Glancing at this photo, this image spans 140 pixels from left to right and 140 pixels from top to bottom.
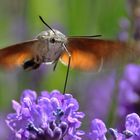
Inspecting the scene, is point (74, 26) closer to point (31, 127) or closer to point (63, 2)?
point (63, 2)

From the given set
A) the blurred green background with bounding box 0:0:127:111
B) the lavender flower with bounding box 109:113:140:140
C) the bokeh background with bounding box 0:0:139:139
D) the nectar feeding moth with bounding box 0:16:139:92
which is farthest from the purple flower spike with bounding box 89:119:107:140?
the blurred green background with bounding box 0:0:127:111

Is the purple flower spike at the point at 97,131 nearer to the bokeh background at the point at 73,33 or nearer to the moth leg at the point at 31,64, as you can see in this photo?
the moth leg at the point at 31,64

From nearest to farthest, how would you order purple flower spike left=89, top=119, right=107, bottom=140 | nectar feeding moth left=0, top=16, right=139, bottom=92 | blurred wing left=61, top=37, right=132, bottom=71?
1. purple flower spike left=89, top=119, right=107, bottom=140
2. nectar feeding moth left=0, top=16, right=139, bottom=92
3. blurred wing left=61, top=37, right=132, bottom=71

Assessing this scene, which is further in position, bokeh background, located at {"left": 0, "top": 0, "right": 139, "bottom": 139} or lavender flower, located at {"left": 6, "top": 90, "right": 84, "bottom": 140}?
bokeh background, located at {"left": 0, "top": 0, "right": 139, "bottom": 139}

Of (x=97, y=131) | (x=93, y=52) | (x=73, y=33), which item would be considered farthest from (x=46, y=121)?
(x=73, y=33)

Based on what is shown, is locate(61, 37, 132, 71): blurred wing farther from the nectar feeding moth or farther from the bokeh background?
the bokeh background

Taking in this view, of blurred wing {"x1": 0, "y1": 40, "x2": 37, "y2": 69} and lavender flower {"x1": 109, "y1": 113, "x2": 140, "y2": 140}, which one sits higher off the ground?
blurred wing {"x1": 0, "y1": 40, "x2": 37, "y2": 69}

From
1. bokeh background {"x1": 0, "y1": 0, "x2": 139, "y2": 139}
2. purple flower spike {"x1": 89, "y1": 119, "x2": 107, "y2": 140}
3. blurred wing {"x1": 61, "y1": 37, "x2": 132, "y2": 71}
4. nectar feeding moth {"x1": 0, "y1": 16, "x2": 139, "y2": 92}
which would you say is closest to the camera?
purple flower spike {"x1": 89, "y1": 119, "x2": 107, "y2": 140}

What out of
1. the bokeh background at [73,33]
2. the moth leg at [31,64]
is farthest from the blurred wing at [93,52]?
the bokeh background at [73,33]

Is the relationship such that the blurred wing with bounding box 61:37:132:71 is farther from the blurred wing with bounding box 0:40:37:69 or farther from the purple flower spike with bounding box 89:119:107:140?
the purple flower spike with bounding box 89:119:107:140
